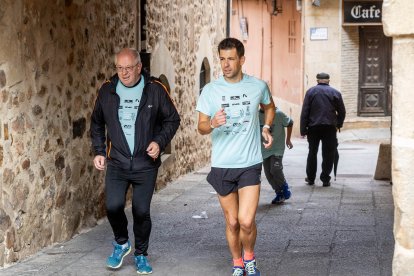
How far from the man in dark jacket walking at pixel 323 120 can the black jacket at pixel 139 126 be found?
19.7ft

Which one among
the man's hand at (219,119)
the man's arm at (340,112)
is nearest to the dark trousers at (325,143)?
the man's arm at (340,112)

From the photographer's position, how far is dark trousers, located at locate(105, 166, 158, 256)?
23.2 feet

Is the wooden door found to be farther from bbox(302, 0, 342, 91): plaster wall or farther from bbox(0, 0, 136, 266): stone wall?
bbox(0, 0, 136, 266): stone wall

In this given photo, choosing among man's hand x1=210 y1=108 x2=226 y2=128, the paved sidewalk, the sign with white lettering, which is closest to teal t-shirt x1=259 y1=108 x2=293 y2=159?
the paved sidewalk

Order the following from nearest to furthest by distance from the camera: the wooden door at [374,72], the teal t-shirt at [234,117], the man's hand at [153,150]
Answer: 1. the teal t-shirt at [234,117]
2. the man's hand at [153,150]
3. the wooden door at [374,72]

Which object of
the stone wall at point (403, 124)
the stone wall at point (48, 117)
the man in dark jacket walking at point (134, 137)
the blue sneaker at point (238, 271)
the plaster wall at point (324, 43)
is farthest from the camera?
the plaster wall at point (324, 43)

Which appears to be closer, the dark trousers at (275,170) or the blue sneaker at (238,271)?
the blue sneaker at (238,271)

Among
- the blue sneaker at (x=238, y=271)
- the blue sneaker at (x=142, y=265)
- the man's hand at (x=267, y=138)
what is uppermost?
the man's hand at (x=267, y=138)

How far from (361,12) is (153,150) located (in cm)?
1774

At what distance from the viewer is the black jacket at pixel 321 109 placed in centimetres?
1293

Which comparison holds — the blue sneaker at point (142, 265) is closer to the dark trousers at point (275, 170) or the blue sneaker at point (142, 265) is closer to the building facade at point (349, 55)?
the dark trousers at point (275, 170)

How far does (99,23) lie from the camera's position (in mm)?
9961

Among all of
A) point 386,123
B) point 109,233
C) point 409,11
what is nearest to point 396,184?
point 409,11

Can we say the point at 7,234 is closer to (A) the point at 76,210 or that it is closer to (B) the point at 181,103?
(A) the point at 76,210
